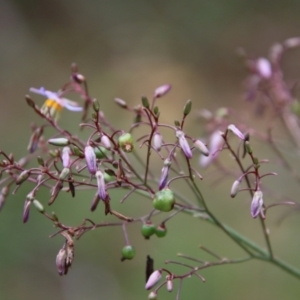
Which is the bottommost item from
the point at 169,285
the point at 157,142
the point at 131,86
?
the point at 169,285

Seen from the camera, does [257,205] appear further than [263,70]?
No

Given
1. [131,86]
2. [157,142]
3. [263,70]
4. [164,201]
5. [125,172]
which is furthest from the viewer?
[131,86]

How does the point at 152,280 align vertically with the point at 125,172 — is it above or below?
below

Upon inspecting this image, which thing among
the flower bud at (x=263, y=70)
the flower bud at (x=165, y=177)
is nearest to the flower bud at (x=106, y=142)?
the flower bud at (x=165, y=177)

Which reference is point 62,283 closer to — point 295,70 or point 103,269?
point 103,269

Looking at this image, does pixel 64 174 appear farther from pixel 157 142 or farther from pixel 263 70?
pixel 263 70

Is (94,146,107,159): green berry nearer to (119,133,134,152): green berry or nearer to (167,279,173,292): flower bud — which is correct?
(119,133,134,152): green berry

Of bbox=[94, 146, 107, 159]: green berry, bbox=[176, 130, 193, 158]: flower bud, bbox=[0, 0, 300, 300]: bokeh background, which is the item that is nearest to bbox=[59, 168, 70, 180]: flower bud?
bbox=[94, 146, 107, 159]: green berry

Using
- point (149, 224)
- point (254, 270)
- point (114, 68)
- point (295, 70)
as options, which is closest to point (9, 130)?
point (114, 68)

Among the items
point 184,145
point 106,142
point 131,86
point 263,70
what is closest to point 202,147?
point 184,145
